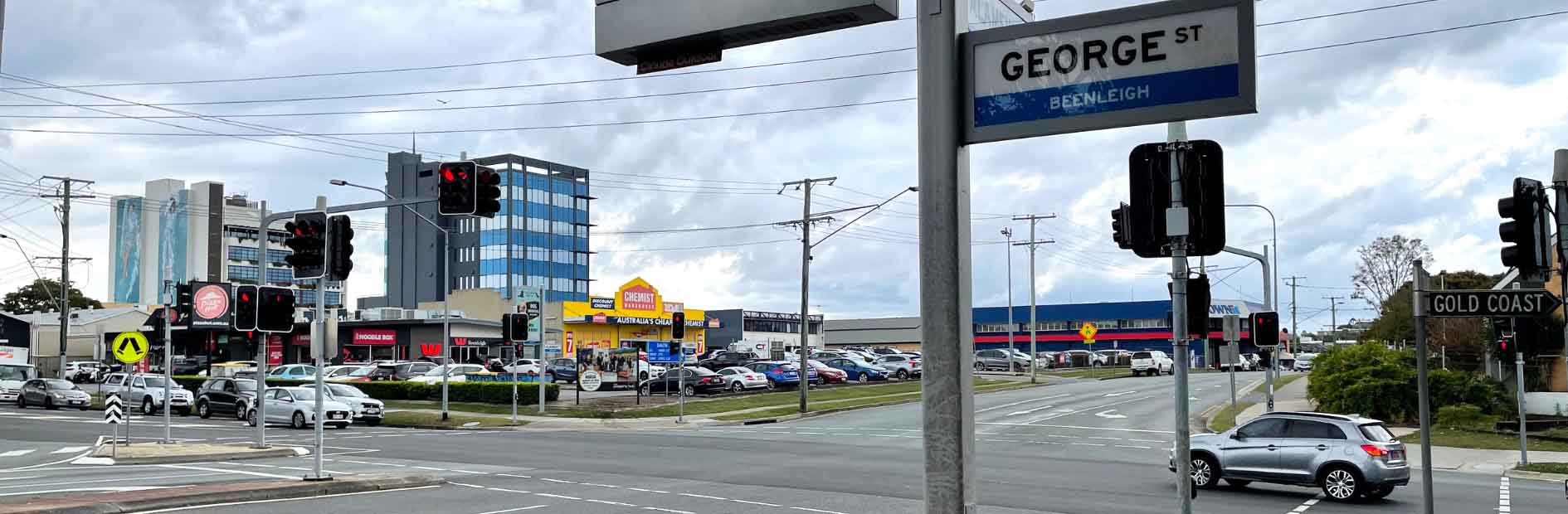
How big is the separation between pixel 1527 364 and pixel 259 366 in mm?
42134

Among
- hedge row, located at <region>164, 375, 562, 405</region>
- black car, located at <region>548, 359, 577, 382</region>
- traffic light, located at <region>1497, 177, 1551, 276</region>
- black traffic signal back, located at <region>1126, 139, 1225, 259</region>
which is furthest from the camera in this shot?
black car, located at <region>548, 359, 577, 382</region>

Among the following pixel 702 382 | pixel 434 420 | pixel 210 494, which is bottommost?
pixel 434 420

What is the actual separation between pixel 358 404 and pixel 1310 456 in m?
32.4

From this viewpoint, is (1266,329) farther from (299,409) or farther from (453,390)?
(453,390)

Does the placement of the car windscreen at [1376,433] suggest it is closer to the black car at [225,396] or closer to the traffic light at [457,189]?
the traffic light at [457,189]

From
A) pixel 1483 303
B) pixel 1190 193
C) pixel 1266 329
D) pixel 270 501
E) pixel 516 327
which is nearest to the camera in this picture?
pixel 1190 193

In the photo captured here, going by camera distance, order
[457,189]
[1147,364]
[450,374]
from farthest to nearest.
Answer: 1. [1147,364]
2. [450,374]
3. [457,189]

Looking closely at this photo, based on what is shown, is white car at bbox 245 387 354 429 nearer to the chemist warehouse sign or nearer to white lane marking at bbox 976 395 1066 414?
white lane marking at bbox 976 395 1066 414

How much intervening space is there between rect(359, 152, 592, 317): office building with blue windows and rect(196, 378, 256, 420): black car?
2954 inches

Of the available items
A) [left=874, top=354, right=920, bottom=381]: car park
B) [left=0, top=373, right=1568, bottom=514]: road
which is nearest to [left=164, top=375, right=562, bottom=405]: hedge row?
[left=0, top=373, right=1568, bottom=514]: road

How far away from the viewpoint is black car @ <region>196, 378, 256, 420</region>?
43938 millimetres

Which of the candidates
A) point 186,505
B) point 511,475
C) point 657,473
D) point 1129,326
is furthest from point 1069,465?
point 1129,326

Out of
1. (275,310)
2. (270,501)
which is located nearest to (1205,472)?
(270,501)

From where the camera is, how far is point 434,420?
1652 inches
